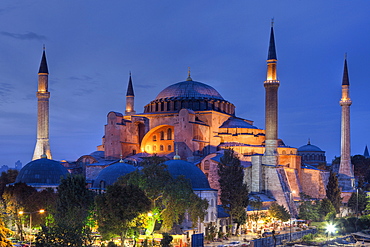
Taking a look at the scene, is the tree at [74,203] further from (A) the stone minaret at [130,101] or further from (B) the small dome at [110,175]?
(A) the stone minaret at [130,101]

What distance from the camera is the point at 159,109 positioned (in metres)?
51.1

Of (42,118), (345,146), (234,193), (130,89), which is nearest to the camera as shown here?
(234,193)

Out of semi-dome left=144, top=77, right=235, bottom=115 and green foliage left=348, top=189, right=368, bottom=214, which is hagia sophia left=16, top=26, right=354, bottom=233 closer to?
semi-dome left=144, top=77, right=235, bottom=115

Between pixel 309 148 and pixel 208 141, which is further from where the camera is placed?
pixel 309 148

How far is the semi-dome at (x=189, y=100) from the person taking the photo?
50.1 m

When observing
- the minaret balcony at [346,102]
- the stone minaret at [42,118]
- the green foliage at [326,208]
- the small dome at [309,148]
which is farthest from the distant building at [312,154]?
the stone minaret at [42,118]

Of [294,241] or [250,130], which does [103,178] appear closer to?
[294,241]

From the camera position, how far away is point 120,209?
25.4 m

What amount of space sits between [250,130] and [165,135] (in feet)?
24.9

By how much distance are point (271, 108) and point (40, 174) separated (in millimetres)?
19243

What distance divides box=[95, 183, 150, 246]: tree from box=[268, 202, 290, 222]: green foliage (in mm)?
15463

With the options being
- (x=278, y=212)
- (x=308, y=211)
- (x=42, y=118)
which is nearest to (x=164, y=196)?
(x=278, y=212)

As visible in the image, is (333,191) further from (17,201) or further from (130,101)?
(17,201)

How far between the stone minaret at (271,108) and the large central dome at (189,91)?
7717 mm
